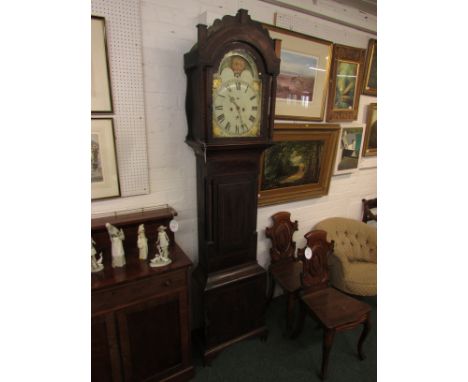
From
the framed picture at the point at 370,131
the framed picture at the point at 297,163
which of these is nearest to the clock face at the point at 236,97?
the framed picture at the point at 297,163

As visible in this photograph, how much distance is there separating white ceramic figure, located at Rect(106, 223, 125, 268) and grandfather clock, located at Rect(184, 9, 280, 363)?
0.60 meters

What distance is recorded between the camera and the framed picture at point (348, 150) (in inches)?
121

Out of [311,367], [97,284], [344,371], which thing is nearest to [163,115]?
[97,284]

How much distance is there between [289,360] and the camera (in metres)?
2.29

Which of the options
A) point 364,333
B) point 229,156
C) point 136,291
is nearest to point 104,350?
point 136,291

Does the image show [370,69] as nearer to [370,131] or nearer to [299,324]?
[370,131]

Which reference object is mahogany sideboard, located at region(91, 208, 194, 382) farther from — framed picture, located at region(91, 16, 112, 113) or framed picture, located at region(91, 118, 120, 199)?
framed picture, located at region(91, 16, 112, 113)

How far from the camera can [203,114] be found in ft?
5.61

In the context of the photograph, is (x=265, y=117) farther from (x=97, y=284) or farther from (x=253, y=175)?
(x=97, y=284)

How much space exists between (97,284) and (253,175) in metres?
1.27

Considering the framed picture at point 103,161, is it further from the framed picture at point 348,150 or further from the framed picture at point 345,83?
the framed picture at point 348,150

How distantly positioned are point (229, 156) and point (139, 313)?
1.20 metres
